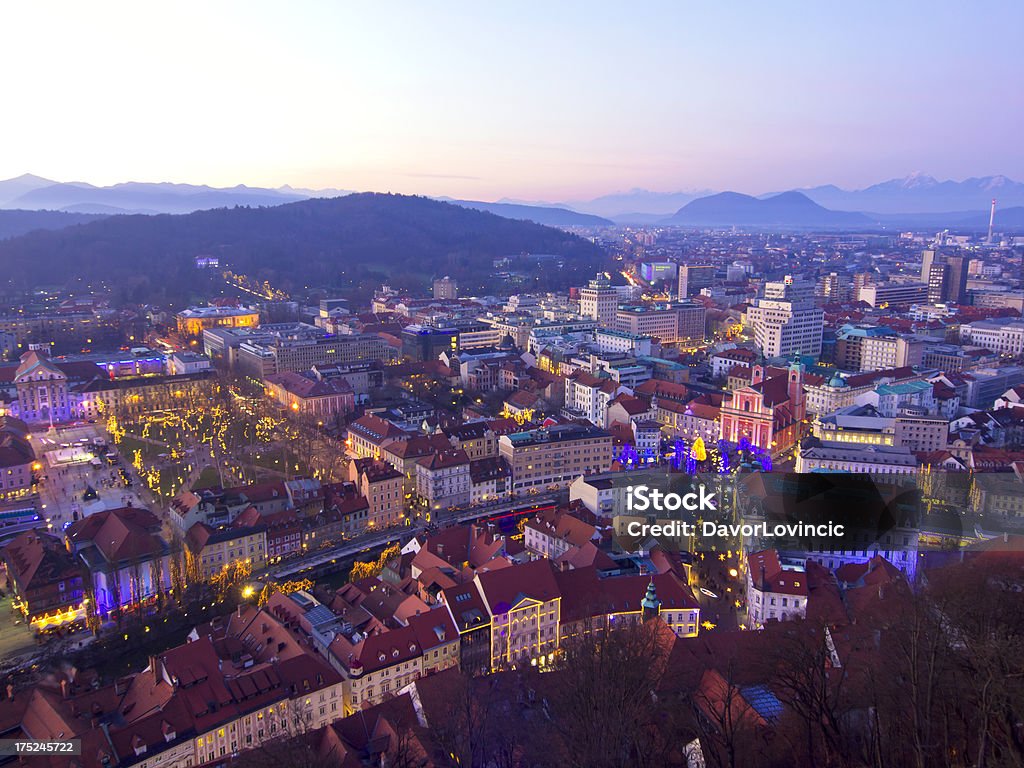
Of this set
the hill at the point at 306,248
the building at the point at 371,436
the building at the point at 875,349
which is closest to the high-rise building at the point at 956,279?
the building at the point at 875,349

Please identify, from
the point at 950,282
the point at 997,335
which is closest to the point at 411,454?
the point at 997,335

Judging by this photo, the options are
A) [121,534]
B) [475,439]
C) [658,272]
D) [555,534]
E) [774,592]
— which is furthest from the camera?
[658,272]

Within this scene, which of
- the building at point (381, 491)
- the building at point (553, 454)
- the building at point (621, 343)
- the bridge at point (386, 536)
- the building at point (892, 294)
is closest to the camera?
the bridge at point (386, 536)

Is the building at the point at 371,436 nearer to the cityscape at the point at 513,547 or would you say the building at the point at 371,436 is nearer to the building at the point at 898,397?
the cityscape at the point at 513,547

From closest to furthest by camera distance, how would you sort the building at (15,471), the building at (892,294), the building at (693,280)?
the building at (15,471)
the building at (892,294)
the building at (693,280)

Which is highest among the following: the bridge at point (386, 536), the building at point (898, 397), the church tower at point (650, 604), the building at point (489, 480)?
the building at point (898, 397)

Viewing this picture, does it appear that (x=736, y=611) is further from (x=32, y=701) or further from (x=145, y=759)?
(x=32, y=701)

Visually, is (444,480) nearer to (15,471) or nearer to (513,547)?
(513,547)

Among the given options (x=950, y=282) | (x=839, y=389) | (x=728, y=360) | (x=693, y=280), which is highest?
(x=950, y=282)

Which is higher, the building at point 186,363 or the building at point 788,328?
the building at point 788,328
